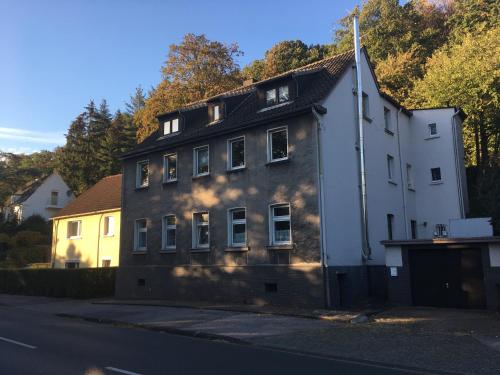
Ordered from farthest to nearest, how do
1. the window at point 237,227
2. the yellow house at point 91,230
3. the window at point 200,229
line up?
the yellow house at point 91,230, the window at point 200,229, the window at point 237,227

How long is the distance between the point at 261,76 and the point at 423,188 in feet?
83.1

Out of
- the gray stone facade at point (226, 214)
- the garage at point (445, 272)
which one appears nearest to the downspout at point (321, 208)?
the gray stone facade at point (226, 214)

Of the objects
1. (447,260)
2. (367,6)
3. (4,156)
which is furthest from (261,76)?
(4,156)

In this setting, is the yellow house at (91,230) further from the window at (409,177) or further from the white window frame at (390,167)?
the window at (409,177)

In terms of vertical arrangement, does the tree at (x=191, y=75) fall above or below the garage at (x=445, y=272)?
above

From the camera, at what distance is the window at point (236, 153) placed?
70.6ft

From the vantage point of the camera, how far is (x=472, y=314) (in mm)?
15852

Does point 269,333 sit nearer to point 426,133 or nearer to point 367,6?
point 426,133

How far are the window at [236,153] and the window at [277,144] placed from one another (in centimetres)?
153

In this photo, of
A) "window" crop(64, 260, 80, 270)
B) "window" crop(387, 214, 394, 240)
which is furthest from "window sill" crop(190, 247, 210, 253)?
"window" crop(64, 260, 80, 270)

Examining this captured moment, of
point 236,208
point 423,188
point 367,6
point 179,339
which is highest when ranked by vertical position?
point 367,6

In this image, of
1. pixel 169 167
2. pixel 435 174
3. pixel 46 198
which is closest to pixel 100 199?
pixel 169 167

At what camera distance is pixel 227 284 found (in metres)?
20.6

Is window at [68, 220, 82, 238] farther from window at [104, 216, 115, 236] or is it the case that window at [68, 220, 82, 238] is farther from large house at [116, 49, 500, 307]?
large house at [116, 49, 500, 307]
